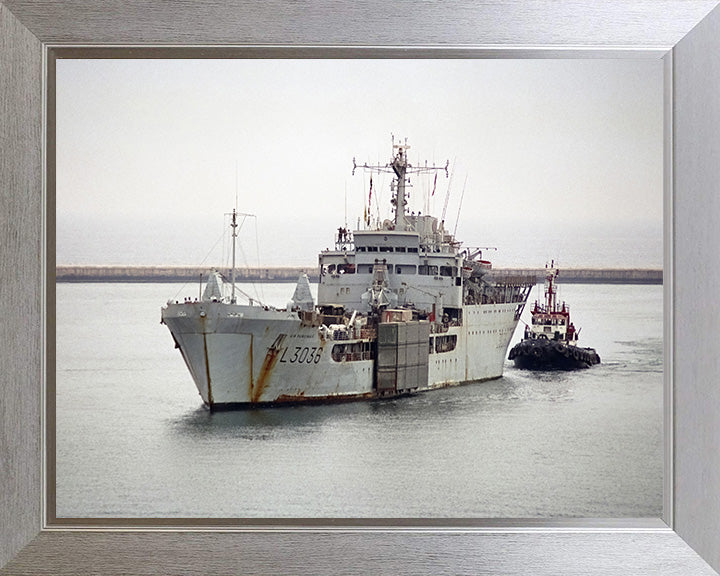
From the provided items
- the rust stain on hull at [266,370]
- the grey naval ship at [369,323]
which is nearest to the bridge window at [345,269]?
the grey naval ship at [369,323]

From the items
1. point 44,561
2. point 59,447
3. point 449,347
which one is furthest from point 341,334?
point 44,561

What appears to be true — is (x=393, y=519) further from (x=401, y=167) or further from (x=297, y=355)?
(x=401, y=167)

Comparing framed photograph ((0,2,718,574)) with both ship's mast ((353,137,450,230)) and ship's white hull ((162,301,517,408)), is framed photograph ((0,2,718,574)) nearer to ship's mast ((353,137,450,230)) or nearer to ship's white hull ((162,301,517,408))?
ship's mast ((353,137,450,230))

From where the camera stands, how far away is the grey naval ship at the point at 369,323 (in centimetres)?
272

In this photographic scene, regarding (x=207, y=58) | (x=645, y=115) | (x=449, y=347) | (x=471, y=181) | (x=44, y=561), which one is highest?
(x=207, y=58)

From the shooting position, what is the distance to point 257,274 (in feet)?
8.88

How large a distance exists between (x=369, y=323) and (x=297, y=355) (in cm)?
26

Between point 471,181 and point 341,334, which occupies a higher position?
point 471,181

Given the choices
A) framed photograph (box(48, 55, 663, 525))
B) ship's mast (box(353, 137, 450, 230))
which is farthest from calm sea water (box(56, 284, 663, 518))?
ship's mast (box(353, 137, 450, 230))

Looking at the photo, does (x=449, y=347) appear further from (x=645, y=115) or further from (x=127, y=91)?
(x=127, y=91)

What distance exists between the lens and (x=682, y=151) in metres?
2.60

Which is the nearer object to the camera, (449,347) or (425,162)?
(425,162)

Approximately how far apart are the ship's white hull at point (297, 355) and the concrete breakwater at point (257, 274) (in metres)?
0.11

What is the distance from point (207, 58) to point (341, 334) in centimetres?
95
